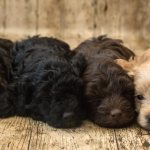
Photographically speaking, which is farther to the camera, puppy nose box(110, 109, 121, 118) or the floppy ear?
the floppy ear

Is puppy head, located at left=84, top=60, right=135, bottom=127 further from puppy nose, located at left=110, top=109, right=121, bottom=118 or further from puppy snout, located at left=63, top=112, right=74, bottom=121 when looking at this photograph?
puppy snout, located at left=63, top=112, right=74, bottom=121

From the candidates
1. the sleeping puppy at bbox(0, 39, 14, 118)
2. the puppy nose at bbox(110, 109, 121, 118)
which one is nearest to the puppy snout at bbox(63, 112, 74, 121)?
the puppy nose at bbox(110, 109, 121, 118)

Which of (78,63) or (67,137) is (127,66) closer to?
(78,63)

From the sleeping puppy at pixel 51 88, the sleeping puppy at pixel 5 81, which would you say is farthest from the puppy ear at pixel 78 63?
the sleeping puppy at pixel 5 81

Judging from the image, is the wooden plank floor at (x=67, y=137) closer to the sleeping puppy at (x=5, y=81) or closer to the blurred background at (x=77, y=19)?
the sleeping puppy at (x=5, y=81)

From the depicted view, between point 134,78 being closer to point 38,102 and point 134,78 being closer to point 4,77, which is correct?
point 38,102

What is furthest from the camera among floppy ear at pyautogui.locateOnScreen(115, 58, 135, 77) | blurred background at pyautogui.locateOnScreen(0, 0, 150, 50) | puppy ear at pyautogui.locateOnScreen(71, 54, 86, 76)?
blurred background at pyautogui.locateOnScreen(0, 0, 150, 50)

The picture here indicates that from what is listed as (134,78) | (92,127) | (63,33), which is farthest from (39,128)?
(63,33)
